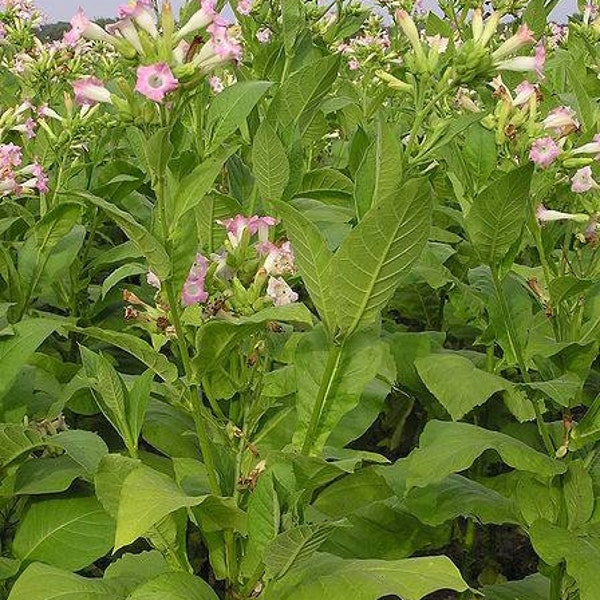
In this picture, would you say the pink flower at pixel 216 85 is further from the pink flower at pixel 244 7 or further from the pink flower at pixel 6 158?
the pink flower at pixel 6 158

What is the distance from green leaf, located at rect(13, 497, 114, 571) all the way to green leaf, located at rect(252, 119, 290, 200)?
78 cm

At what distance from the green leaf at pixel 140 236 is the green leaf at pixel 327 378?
0.33 m

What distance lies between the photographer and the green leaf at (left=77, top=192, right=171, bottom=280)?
147 centimetres

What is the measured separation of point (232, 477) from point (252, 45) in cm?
170

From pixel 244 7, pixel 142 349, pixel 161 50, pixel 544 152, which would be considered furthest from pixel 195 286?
pixel 244 7

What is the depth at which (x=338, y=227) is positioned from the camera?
8.13ft

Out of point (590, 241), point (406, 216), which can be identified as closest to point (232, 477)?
point (406, 216)

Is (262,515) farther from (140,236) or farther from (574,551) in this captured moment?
(574,551)

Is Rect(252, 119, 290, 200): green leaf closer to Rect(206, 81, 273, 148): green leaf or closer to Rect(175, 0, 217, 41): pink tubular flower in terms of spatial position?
Rect(206, 81, 273, 148): green leaf

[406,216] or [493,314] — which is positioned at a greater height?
[406,216]

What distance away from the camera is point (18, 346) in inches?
86.1

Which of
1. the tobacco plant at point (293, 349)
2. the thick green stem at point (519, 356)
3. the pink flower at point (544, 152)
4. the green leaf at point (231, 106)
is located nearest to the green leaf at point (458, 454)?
the tobacco plant at point (293, 349)

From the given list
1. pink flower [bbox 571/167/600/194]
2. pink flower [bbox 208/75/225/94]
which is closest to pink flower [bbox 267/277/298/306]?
pink flower [bbox 571/167/600/194]

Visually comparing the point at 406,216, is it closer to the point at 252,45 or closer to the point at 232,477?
the point at 232,477
